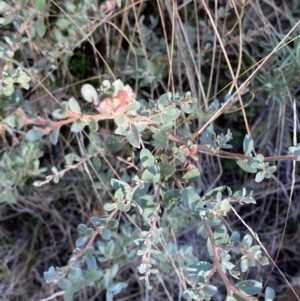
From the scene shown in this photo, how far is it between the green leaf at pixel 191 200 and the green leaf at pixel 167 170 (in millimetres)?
42

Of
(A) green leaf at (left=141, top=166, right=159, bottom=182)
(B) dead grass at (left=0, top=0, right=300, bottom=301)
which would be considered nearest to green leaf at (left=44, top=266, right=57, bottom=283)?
(A) green leaf at (left=141, top=166, right=159, bottom=182)

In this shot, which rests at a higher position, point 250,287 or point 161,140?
point 161,140

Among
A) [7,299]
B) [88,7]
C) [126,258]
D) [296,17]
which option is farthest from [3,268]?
[296,17]

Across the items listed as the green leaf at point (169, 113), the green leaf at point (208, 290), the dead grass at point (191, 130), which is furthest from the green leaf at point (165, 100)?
the dead grass at point (191, 130)

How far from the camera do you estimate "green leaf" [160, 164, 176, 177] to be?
716 mm

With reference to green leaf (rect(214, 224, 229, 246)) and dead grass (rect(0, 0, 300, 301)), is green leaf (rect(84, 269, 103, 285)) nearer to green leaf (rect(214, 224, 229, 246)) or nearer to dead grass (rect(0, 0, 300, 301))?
green leaf (rect(214, 224, 229, 246))

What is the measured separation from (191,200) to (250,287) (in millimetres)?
133

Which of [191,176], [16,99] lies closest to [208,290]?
[191,176]

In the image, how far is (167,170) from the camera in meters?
0.72

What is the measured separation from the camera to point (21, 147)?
110 centimetres

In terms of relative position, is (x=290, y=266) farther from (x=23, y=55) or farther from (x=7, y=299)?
(x=23, y=55)

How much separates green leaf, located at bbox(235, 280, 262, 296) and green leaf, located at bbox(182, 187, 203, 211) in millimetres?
112

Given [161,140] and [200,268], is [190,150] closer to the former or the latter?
[161,140]

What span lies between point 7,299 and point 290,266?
0.67m
